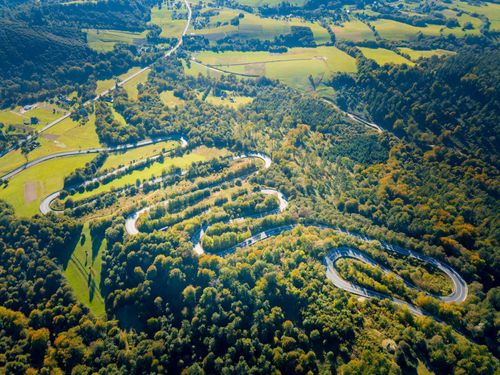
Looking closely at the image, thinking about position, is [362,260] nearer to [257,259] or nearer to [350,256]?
[350,256]

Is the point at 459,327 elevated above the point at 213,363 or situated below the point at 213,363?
above

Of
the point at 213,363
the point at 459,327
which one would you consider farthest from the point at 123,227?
the point at 459,327

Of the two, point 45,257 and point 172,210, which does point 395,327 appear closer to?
point 172,210

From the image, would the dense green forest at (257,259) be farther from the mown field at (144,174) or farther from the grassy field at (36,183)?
the mown field at (144,174)

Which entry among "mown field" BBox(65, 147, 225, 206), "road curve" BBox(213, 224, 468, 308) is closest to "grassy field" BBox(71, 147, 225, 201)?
"mown field" BBox(65, 147, 225, 206)

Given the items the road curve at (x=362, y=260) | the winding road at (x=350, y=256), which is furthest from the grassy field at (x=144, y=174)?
the road curve at (x=362, y=260)

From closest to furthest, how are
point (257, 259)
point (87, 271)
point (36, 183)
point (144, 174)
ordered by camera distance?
1. point (257, 259)
2. point (87, 271)
3. point (36, 183)
4. point (144, 174)

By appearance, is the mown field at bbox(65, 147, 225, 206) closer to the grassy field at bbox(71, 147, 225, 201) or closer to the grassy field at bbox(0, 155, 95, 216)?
the grassy field at bbox(71, 147, 225, 201)

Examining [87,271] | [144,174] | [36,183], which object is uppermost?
[144,174]

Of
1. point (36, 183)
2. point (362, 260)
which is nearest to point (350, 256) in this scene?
point (362, 260)
